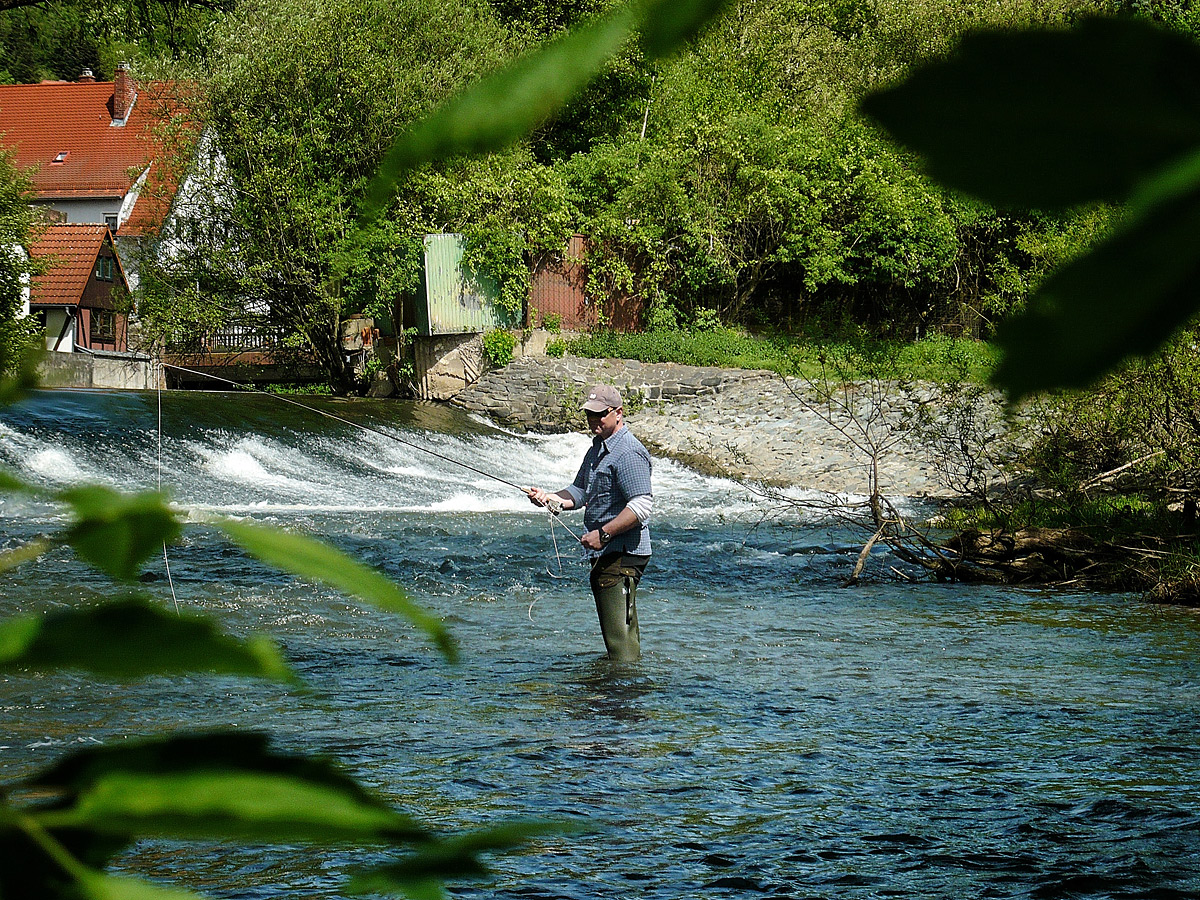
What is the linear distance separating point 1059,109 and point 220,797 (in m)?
0.27

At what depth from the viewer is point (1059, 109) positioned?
0.95 ft

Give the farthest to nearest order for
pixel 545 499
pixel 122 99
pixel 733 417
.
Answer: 1. pixel 122 99
2. pixel 733 417
3. pixel 545 499

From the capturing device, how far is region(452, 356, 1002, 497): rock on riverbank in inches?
889

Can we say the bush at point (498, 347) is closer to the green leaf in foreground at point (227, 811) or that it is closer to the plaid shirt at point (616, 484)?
the plaid shirt at point (616, 484)

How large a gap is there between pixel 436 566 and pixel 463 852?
45.8ft

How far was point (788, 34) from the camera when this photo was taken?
4156cm

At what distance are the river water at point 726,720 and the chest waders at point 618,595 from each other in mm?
296

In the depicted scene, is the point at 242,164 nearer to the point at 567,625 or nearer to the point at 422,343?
the point at 422,343

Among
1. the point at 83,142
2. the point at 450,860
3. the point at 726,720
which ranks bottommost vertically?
the point at 726,720

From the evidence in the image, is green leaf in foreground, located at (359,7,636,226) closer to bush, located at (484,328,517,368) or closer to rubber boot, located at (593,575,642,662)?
rubber boot, located at (593,575,642,662)

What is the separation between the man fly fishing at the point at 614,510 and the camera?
9.24 metres

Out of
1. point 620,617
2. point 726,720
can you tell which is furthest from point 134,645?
point 620,617

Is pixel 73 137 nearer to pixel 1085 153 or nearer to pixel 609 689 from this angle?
pixel 609 689

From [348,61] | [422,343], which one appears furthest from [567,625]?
[348,61]
